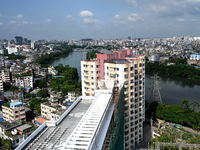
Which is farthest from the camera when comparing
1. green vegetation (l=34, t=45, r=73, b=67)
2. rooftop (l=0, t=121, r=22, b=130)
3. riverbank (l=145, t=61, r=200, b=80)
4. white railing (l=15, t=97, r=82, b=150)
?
green vegetation (l=34, t=45, r=73, b=67)

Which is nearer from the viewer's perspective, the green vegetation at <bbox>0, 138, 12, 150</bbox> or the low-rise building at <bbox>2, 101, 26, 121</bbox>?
the green vegetation at <bbox>0, 138, 12, 150</bbox>

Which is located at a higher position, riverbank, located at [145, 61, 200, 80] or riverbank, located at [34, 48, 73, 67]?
riverbank, located at [34, 48, 73, 67]

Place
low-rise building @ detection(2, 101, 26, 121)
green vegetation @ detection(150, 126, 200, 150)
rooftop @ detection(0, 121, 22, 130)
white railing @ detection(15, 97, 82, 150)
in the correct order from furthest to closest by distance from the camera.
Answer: low-rise building @ detection(2, 101, 26, 121)
rooftop @ detection(0, 121, 22, 130)
green vegetation @ detection(150, 126, 200, 150)
white railing @ detection(15, 97, 82, 150)

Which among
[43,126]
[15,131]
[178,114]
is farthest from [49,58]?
[43,126]

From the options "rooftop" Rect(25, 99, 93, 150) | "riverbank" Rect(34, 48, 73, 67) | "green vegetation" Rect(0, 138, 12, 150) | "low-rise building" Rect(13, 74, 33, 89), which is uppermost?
"riverbank" Rect(34, 48, 73, 67)

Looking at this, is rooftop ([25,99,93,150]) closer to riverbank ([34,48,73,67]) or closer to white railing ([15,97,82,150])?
white railing ([15,97,82,150])

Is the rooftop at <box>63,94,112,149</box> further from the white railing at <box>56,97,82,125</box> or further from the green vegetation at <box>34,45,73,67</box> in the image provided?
the green vegetation at <box>34,45,73,67</box>

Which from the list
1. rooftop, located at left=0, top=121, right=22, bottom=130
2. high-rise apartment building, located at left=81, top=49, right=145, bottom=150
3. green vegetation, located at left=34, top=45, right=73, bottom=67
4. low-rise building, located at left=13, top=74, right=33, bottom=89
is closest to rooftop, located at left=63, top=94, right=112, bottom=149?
high-rise apartment building, located at left=81, top=49, right=145, bottom=150

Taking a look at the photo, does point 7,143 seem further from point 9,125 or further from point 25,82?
point 25,82

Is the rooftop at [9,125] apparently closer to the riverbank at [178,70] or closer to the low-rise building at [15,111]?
the low-rise building at [15,111]

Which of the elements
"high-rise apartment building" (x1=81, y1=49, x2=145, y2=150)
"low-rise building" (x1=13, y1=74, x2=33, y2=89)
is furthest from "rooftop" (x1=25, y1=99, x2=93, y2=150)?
"low-rise building" (x1=13, y1=74, x2=33, y2=89)

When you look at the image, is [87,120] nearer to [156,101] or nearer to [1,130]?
[1,130]
